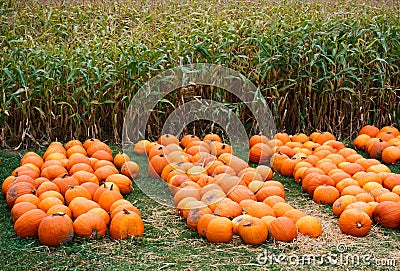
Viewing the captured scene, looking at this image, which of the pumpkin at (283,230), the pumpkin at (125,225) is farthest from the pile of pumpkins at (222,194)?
the pumpkin at (125,225)

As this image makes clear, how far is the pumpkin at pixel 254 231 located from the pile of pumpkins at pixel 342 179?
0.66 meters

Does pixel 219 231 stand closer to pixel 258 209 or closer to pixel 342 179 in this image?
pixel 258 209

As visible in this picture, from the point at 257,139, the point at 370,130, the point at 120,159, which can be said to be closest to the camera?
the point at 120,159

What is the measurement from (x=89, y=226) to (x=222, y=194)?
107 centimetres

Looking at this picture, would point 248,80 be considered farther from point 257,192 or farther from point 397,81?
point 257,192

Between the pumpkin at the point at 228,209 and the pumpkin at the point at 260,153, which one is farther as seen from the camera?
the pumpkin at the point at 260,153

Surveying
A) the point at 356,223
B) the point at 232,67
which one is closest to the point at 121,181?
the point at 356,223

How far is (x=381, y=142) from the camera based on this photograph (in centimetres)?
610

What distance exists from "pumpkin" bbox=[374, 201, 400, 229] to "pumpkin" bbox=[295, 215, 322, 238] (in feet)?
1.74

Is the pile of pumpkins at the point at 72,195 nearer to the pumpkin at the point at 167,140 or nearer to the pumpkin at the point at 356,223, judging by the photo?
the pumpkin at the point at 167,140

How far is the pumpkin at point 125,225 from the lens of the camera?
4.07 metres

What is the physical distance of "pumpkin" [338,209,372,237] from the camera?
417cm

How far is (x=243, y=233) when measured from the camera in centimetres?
401

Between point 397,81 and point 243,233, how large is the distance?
12.4ft
